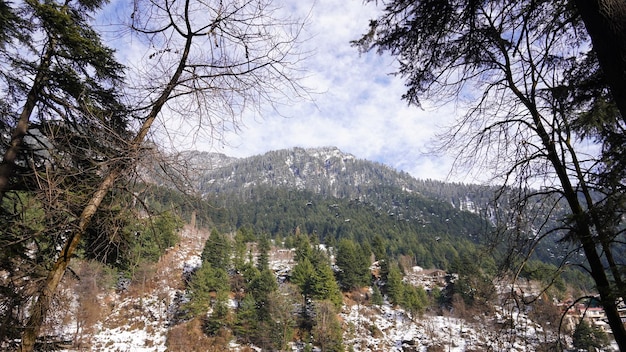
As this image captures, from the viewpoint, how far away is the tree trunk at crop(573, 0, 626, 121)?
163 cm

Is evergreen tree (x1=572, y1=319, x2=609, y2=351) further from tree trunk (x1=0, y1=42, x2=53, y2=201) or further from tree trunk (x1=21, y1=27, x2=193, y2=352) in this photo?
tree trunk (x1=0, y1=42, x2=53, y2=201)

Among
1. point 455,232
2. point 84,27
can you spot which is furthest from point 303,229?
point 84,27

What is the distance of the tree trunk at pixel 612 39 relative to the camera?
1.63 m

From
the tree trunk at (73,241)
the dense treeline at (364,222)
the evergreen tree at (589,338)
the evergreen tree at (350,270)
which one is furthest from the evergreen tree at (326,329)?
the dense treeline at (364,222)

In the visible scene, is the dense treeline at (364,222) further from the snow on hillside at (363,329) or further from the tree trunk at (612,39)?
the tree trunk at (612,39)

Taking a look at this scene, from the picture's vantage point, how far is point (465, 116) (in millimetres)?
3922

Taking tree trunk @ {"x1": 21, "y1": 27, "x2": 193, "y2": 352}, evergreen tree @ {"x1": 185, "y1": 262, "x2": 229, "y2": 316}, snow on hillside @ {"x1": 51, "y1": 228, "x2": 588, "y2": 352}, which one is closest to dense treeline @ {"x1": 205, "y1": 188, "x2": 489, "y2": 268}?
snow on hillside @ {"x1": 51, "y1": 228, "x2": 588, "y2": 352}

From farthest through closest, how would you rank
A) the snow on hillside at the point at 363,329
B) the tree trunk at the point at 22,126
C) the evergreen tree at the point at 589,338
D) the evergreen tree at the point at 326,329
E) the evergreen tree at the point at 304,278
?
1. the evergreen tree at the point at 304,278
2. the evergreen tree at the point at 326,329
3. the snow on hillside at the point at 363,329
4. the evergreen tree at the point at 589,338
5. the tree trunk at the point at 22,126

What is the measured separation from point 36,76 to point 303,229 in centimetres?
10891

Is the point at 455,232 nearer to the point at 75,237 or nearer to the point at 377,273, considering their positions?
the point at 377,273

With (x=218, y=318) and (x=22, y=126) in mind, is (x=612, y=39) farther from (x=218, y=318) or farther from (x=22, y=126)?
(x=218, y=318)

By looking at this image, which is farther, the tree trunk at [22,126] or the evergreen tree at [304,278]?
the evergreen tree at [304,278]

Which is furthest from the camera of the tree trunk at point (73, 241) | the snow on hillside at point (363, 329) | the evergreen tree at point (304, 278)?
the evergreen tree at point (304, 278)

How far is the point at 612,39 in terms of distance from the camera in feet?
5.44
